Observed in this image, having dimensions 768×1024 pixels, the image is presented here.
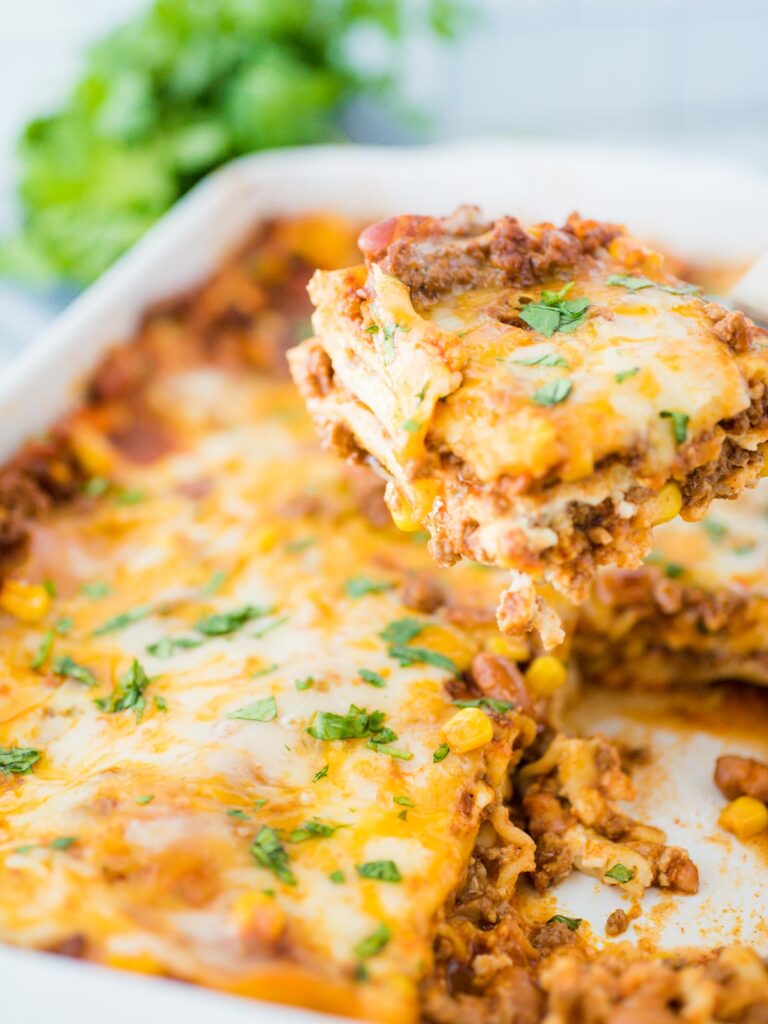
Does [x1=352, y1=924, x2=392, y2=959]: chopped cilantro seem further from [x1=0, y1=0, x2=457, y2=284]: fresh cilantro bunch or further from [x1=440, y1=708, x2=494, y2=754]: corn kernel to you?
[x1=0, y1=0, x2=457, y2=284]: fresh cilantro bunch

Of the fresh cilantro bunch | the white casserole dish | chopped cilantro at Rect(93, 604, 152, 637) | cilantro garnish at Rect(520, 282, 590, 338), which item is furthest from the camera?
the fresh cilantro bunch

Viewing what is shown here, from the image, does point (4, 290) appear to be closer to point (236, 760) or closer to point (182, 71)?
point (182, 71)

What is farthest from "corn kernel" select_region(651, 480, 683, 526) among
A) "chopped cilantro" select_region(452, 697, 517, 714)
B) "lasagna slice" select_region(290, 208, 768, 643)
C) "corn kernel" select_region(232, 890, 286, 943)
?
"corn kernel" select_region(232, 890, 286, 943)

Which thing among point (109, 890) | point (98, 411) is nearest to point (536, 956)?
point (109, 890)

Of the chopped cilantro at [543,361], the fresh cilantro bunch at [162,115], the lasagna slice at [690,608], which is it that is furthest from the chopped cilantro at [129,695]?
the fresh cilantro bunch at [162,115]

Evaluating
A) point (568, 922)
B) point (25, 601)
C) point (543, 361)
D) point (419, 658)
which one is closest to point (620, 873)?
point (568, 922)

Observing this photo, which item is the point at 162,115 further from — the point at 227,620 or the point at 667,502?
the point at 667,502
